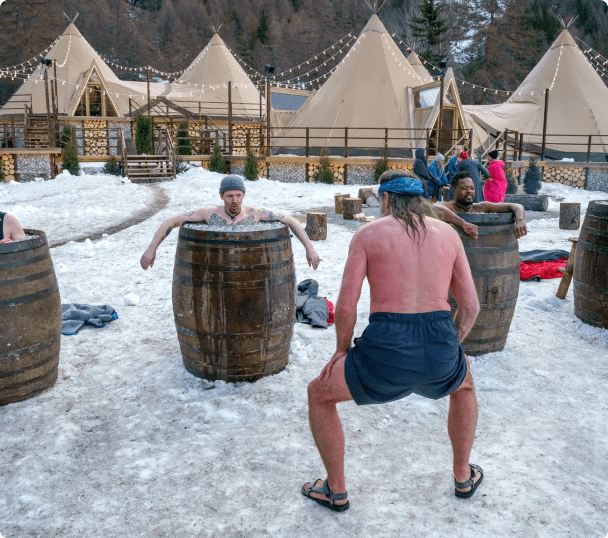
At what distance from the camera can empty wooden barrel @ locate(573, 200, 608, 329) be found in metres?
4.79

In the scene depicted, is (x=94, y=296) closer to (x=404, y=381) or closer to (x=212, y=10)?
(x=404, y=381)

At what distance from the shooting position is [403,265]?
7.46ft

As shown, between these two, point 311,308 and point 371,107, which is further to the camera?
point 371,107

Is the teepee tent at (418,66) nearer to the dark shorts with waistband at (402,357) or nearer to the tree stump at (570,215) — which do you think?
the tree stump at (570,215)

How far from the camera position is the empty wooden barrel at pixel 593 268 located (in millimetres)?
4789

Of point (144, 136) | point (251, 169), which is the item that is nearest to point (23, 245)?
point (251, 169)

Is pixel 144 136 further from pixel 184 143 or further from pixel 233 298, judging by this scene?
pixel 233 298

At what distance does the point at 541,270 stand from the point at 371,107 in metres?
14.2

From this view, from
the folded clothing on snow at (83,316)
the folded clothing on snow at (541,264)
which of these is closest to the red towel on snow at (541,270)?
the folded clothing on snow at (541,264)

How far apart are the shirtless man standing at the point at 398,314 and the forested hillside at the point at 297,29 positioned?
4073 cm

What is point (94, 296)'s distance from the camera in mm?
5941

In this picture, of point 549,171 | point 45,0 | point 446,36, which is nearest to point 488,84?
point 446,36

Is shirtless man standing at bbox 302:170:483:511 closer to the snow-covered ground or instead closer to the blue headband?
the blue headband

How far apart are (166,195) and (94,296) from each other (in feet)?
29.5
